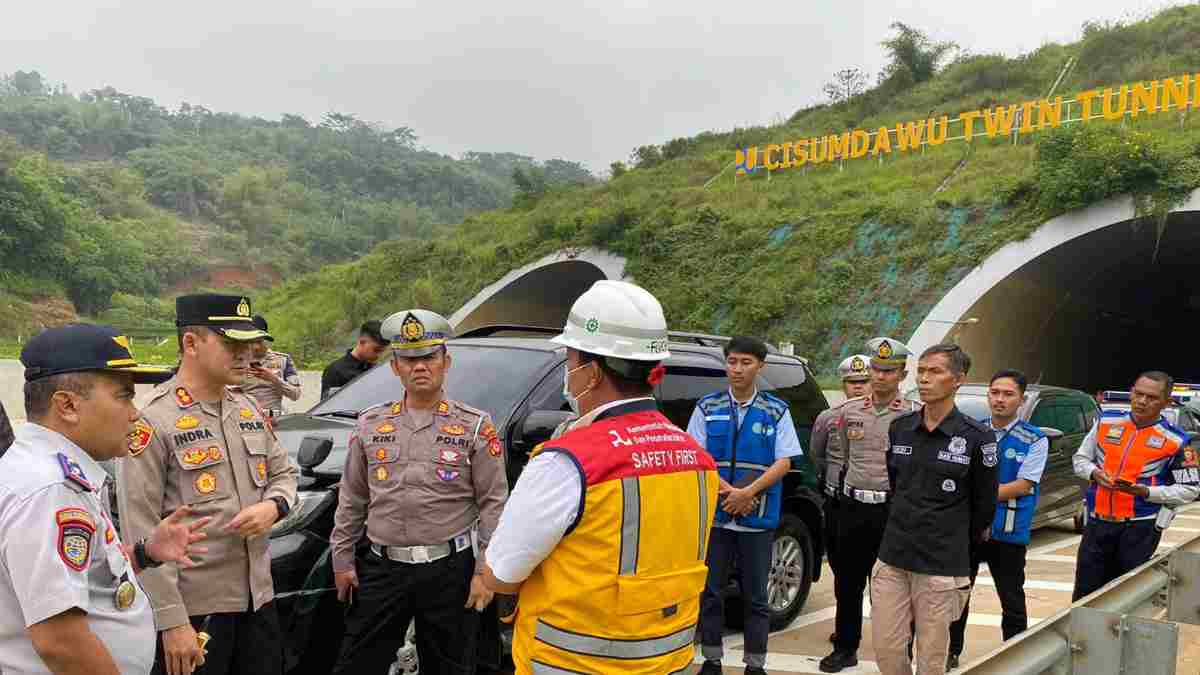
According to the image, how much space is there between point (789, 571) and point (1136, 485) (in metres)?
2.14

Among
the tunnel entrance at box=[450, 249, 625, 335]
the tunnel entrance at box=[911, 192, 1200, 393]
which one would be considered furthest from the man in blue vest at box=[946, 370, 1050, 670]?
the tunnel entrance at box=[450, 249, 625, 335]

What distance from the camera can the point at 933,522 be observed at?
397cm

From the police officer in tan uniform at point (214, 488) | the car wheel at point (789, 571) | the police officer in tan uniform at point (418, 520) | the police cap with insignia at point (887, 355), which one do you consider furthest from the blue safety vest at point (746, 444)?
the police officer in tan uniform at point (214, 488)

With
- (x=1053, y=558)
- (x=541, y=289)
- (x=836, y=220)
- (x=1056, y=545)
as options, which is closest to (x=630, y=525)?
(x=1053, y=558)

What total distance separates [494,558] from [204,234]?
77.6 m

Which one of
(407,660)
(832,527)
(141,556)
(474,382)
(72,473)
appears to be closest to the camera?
(72,473)

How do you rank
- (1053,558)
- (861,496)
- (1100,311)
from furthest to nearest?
(1100,311) → (1053,558) → (861,496)

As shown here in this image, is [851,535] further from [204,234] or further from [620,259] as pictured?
[204,234]

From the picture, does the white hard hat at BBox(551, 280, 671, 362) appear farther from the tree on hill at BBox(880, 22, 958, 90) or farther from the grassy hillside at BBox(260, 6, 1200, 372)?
the tree on hill at BBox(880, 22, 958, 90)

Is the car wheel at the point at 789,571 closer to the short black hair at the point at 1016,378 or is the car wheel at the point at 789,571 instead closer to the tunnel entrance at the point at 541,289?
the short black hair at the point at 1016,378

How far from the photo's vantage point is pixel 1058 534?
9812 mm

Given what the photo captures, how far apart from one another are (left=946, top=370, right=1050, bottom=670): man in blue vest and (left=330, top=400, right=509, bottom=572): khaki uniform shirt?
9.36ft

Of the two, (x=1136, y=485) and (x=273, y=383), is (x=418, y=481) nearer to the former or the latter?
(x=273, y=383)

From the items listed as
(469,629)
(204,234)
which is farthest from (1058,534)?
(204,234)
